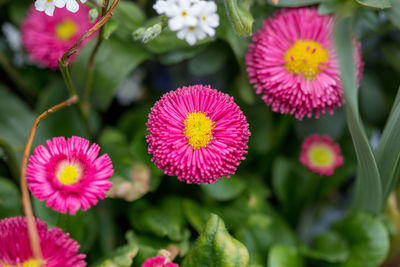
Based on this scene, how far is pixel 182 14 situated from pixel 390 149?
29 centimetres

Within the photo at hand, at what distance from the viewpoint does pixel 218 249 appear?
490 millimetres

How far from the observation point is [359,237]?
2.07 feet

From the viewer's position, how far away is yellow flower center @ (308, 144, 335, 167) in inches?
25.2

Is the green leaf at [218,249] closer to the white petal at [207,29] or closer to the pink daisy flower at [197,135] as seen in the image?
the pink daisy flower at [197,135]

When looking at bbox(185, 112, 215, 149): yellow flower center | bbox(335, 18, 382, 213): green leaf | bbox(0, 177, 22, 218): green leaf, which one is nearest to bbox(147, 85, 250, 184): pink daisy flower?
bbox(185, 112, 215, 149): yellow flower center

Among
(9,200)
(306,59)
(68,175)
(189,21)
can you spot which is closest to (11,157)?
(9,200)

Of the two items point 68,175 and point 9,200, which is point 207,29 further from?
point 9,200

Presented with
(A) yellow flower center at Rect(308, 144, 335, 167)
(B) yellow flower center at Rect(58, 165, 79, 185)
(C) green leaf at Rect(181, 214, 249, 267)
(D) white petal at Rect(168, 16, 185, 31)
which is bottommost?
(C) green leaf at Rect(181, 214, 249, 267)

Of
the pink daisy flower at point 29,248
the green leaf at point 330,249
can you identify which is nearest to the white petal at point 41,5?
the pink daisy flower at point 29,248

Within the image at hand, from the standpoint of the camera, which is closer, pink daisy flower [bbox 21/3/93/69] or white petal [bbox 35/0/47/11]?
white petal [bbox 35/0/47/11]

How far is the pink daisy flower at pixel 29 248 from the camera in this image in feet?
1.39

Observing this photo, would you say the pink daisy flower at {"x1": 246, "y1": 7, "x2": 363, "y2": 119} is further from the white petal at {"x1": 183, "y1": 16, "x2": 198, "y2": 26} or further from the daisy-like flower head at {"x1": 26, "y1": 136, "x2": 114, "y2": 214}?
the daisy-like flower head at {"x1": 26, "y1": 136, "x2": 114, "y2": 214}

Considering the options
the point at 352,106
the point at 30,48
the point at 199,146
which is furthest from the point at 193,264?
the point at 30,48

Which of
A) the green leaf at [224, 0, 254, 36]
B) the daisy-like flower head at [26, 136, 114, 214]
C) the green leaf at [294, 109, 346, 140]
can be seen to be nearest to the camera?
the daisy-like flower head at [26, 136, 114, 214]
